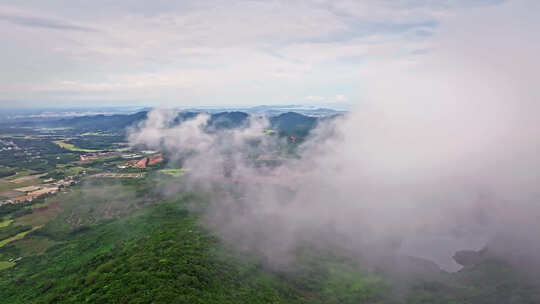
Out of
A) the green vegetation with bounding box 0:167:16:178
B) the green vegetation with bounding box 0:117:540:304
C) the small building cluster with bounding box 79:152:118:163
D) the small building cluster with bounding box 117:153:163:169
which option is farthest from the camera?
the small building cluster with bounding box 79:152:118:163

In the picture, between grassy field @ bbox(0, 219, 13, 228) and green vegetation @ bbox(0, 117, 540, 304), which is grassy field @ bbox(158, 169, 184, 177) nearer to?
green vegetation @ bbox(0, 117, 540, 304)

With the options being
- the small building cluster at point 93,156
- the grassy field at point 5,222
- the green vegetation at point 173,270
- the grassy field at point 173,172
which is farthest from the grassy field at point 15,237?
the small building cluster at point 93,156

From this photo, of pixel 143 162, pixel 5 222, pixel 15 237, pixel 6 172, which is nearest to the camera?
pixel 15 237

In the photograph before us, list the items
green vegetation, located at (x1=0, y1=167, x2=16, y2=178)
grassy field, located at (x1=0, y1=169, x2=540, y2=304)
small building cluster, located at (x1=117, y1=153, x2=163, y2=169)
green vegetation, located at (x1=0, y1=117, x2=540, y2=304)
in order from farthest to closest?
small building cluster, located at (x1=117, y1=153, x2=163, y2=169)
green vegetation, located at (x1=0, y1=167, x2=16, y2=178)
green vegetation, located at (x1=0, y1=117, x2=540, y2=304)
grassy field, located at (x1=0, y1=169, x2=540, y2=304)

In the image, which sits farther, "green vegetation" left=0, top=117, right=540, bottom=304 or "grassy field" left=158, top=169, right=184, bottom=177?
"grassy field" left=158, top=169, right=184, bottom=177

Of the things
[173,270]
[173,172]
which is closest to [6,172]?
[173,172]

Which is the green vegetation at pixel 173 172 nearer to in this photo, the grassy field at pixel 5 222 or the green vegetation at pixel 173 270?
the green vegetation at pixel 173 270

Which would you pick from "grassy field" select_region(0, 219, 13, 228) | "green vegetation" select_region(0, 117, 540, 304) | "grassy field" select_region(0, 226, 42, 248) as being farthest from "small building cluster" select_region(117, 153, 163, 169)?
"grassy field" select_region(0, 226, 42, 248)

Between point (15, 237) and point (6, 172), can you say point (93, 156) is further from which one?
point (15, 237)

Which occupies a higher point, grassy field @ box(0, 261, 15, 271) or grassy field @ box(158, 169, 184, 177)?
grassy field @ box(158, 169, 184, 177)

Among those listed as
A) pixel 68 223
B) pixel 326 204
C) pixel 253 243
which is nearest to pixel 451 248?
pixel 326 204

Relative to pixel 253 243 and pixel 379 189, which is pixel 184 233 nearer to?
pixel 253 243
